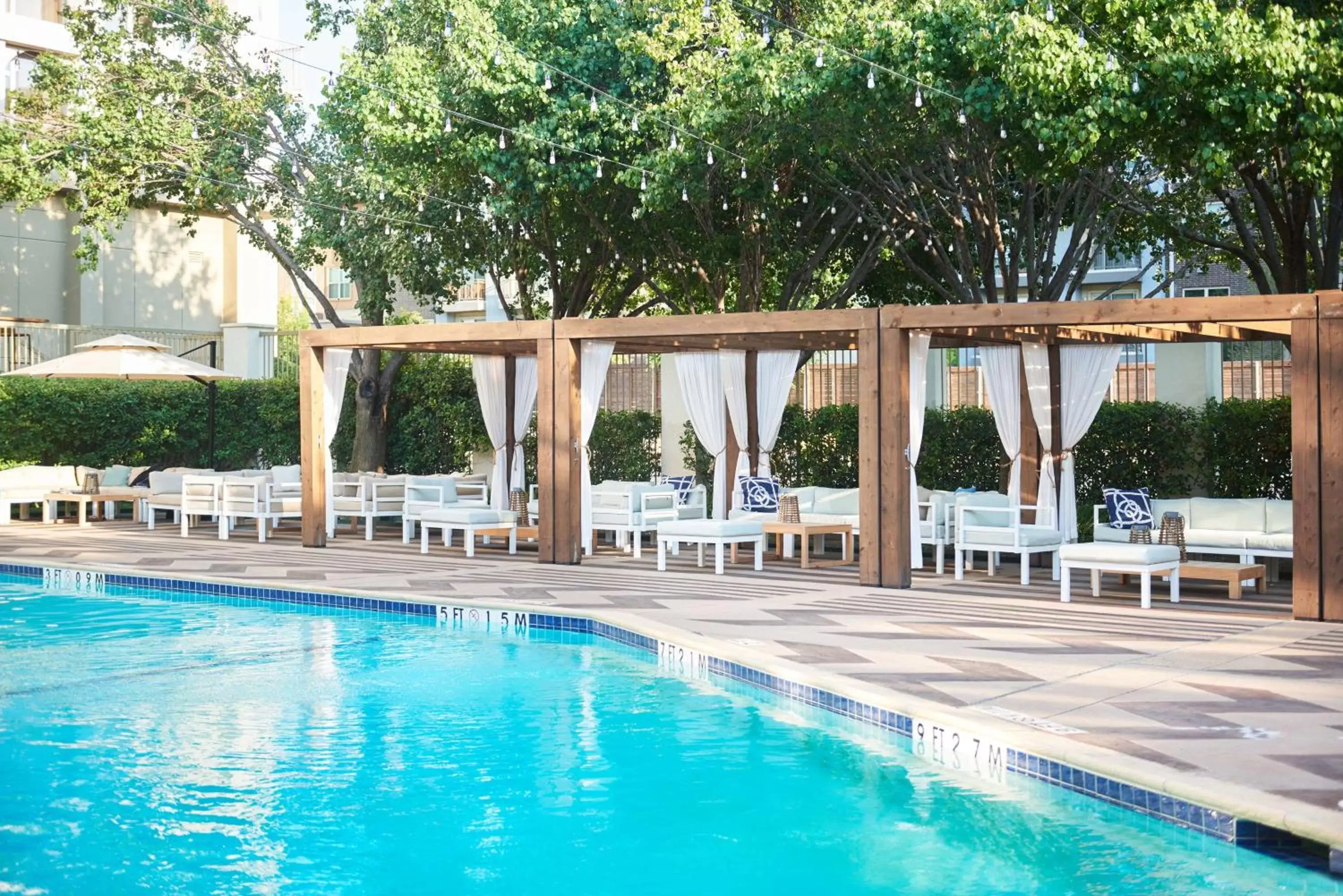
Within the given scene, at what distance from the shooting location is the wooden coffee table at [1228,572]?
10.8 m

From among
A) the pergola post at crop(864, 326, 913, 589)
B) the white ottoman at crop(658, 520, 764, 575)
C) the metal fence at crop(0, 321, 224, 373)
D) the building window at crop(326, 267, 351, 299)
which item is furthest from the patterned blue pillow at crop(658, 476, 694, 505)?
the building window at crop(326, 267, 351, 299)

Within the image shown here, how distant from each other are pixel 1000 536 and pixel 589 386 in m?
4.06

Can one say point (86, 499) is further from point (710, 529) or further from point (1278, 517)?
point (1278, 517)

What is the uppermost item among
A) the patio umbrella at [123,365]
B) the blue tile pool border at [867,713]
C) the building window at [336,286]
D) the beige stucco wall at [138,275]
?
the building window at [336,286]

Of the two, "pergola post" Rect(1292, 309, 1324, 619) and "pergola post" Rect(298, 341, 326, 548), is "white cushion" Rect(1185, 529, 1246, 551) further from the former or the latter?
"pergola post" Rect(298, 341, 326, 548)

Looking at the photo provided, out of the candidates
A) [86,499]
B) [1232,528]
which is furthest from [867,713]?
[86,499]

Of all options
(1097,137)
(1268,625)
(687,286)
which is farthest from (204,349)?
(1268,625)

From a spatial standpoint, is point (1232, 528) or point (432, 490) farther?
point (432, 490)

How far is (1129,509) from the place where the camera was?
496 inches

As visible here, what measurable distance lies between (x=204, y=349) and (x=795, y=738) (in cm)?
2105

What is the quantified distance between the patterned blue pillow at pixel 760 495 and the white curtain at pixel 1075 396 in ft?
9.06

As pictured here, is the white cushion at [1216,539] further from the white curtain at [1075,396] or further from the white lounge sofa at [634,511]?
the white lounge sofa at [634,511]

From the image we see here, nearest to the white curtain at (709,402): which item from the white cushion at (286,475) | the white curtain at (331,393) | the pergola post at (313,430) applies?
the white curtain at (331,393)

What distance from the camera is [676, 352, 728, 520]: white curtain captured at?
15633 mm
